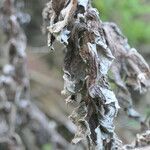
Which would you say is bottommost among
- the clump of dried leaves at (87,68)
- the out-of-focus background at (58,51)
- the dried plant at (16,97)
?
the clump of dried leaves at (87,68)

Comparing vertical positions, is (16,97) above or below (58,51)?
below

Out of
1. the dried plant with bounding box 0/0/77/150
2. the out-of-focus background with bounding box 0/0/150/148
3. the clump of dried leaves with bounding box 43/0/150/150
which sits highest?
the out-of-focus background with bounding box 0/0/150/148

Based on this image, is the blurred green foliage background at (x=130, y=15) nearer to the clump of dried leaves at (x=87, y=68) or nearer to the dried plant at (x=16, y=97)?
the dried plant at (x=16, y=97)

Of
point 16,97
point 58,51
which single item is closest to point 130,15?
point 58,51

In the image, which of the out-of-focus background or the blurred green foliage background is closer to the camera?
the blurred green foliage background

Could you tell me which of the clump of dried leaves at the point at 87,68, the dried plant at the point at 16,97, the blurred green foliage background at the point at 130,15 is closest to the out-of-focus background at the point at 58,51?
the blurred green foliage background at the point at 130,15

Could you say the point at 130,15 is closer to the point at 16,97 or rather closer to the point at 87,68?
the point at 16,97

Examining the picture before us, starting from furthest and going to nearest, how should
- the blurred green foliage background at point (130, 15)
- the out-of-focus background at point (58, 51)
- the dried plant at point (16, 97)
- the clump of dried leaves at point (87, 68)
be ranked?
the out-of-focus background at point (58, 51) < the blurred green foliage background at point (130, 15) < the dried plant at point (16, 97) < the clump of dried leaves at point (87, 68)

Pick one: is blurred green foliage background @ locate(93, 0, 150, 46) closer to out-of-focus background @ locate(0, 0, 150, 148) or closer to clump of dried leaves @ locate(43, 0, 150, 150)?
out-of-focus background @ locate(0, 0, 150, 148)

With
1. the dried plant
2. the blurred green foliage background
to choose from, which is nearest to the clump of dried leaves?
the dried plant
